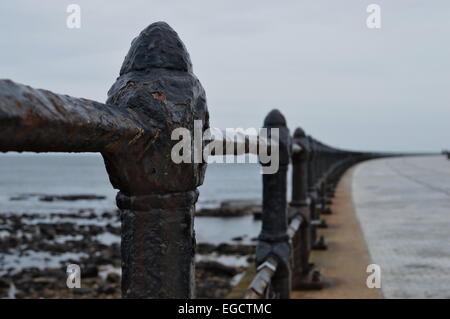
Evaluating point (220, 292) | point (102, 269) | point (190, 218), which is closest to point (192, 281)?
point (190, 218)

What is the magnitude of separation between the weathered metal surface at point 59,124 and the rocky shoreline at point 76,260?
9.97 meters

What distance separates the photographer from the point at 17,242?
28688 millimetres

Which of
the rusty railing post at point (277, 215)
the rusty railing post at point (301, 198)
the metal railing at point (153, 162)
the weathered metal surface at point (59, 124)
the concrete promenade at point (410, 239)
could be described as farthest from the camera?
the rusty railing post at point (301, 198)

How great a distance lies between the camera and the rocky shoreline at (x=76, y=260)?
55.3ft

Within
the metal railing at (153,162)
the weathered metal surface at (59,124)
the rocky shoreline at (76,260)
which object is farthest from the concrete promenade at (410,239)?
the rocky shoreline at (76,260)

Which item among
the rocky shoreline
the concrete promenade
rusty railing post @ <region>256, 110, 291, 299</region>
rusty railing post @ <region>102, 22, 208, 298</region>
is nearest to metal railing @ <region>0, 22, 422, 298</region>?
rusty railing post @ <region>102, 22, 208, 298</region>

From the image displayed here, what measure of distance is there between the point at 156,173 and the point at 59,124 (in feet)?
1.38

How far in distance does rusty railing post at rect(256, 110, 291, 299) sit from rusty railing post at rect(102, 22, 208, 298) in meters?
2.63

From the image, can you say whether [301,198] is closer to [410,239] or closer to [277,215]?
[410,239]

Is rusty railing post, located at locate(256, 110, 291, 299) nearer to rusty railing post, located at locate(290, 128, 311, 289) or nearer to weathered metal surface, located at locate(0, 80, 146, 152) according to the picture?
rusty railing post, located at locate(290, 128, 311, 289)

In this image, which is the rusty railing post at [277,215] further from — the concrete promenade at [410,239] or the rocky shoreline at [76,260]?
the rocky shoreline at [76,260]

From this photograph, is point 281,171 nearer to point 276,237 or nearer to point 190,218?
point 276,237

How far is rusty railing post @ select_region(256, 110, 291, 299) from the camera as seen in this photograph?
4102 mm

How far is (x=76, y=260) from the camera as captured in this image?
22234 millimetres
